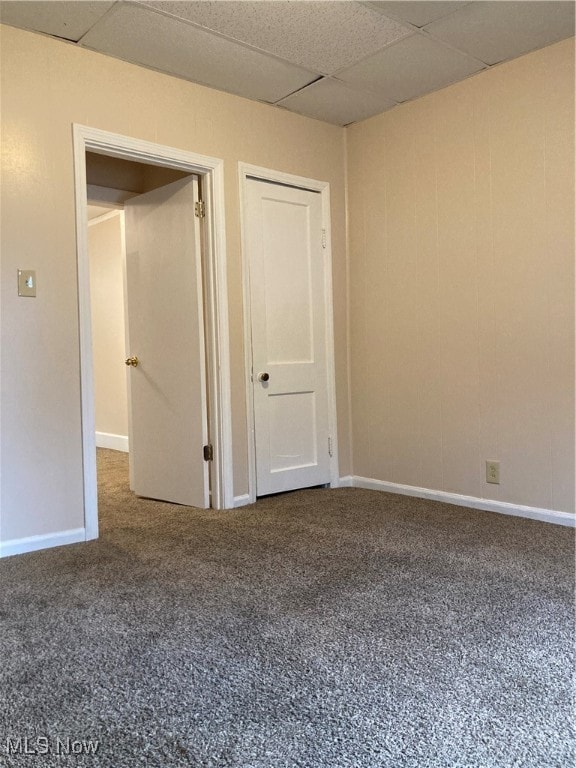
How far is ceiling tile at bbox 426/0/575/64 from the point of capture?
2779mm

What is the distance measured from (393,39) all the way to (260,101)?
1.01 metres

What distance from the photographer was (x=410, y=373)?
3912 mm

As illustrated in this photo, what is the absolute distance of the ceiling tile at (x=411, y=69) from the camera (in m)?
3.16

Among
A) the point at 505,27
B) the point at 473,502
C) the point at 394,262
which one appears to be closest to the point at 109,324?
the point at 394,262

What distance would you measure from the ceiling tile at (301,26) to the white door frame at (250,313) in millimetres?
757

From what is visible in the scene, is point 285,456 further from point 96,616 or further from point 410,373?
point 96,616

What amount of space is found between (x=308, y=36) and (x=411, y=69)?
0.71 metres

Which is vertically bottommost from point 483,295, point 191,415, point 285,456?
point 285,456

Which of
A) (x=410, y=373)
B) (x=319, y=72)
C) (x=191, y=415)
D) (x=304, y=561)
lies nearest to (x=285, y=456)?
(x=191, y=415)

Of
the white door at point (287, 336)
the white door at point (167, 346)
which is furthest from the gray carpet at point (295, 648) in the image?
the white door at point (287, 336)

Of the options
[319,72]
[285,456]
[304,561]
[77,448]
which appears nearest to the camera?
[304,561]

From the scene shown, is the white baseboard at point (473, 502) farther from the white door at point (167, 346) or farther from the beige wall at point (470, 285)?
the white door at point (167, 346)

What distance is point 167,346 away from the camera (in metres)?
3.84

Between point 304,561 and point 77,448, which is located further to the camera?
point 77,448
